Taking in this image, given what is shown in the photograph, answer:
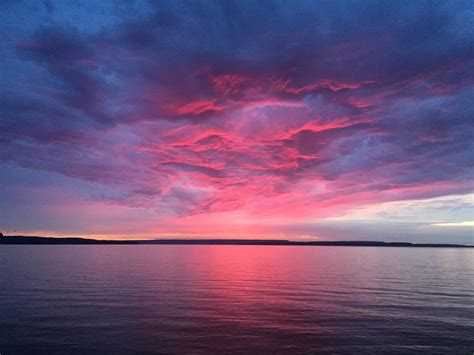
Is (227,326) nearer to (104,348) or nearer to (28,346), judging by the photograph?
(104,348)

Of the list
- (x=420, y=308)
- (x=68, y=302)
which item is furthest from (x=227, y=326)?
(x=420, y=308)

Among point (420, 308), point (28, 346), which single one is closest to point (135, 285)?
point (28, 346)

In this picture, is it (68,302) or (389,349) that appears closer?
(389,349)

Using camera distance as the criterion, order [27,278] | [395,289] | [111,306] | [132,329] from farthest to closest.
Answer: [27,278] < [395,289] < [111,306] < [132,329]

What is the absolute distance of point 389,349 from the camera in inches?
989

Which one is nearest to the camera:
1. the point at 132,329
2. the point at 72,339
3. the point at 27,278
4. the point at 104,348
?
the point at 104,348

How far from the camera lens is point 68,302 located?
4012 centimetres

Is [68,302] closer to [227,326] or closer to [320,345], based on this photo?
[227,326]

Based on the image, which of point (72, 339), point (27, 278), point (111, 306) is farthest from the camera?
point (27, 278)

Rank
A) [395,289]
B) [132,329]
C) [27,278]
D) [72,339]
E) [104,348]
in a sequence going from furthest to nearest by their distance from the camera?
[27,278]
[395,289]
[132,329]
[72,339]
[104,348]

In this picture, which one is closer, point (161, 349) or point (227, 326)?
point (161, 349)

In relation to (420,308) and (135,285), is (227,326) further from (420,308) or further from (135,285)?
(135,285)

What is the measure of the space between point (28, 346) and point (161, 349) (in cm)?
968

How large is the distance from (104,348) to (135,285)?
105 feet
